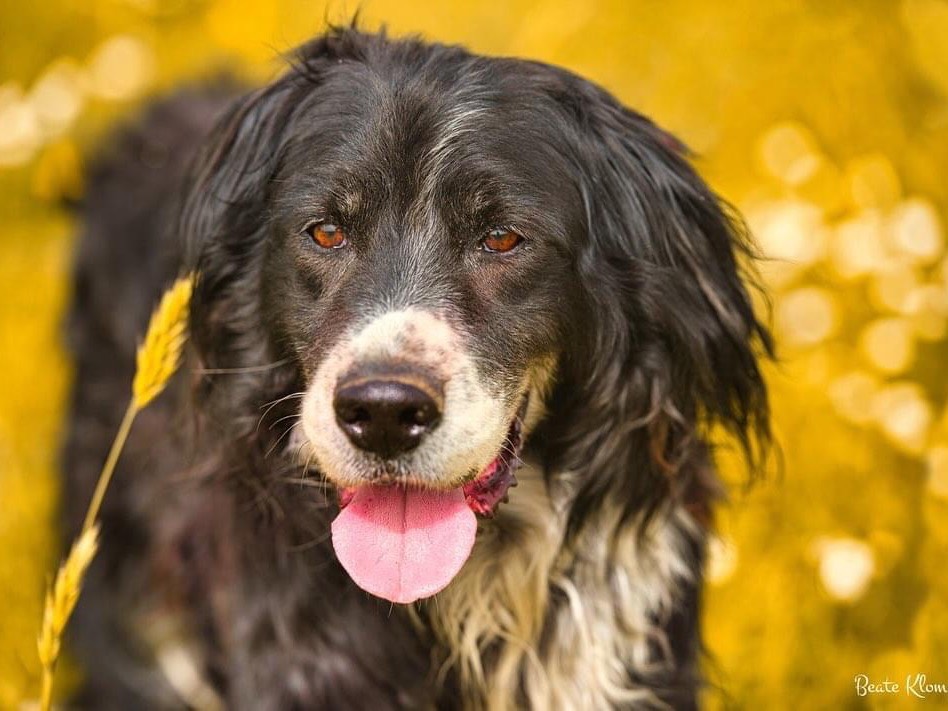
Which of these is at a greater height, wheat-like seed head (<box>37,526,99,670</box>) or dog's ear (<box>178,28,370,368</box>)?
dog's ear (<box>178,28,370,368</box>)

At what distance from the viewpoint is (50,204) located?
5.51m

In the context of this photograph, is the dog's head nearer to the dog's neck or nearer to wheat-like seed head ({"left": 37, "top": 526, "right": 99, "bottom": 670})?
the dog's neck

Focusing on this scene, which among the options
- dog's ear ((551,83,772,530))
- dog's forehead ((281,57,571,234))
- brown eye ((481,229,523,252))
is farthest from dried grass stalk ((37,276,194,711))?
dog's ear ((551,83,772,530))

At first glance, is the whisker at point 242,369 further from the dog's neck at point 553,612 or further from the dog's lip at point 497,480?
the dog's neck at point 553,612

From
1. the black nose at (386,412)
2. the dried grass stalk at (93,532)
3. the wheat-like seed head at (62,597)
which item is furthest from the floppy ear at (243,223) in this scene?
the wheat-like seed head at (62,597)

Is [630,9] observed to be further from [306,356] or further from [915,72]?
[306,356]

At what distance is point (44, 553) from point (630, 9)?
371 centimetres

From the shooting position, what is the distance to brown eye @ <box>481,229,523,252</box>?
2.58 m

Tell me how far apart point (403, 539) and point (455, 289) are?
52cm

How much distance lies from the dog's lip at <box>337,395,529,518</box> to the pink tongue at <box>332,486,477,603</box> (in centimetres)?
3

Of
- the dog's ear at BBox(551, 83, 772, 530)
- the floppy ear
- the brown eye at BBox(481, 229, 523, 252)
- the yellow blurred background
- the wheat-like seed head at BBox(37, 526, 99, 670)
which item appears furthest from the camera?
the yellow blurred background

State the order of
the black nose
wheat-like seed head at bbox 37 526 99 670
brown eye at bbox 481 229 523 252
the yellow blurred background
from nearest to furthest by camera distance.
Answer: wheat-like seed head at bbox 37 526 99 670, the black nose, brown eye at bbox 481 229 523 252, the yellow blurred background

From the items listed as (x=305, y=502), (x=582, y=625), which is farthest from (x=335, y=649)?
(x=582, y=625)

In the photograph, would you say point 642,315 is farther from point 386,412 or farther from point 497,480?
point 386,412
